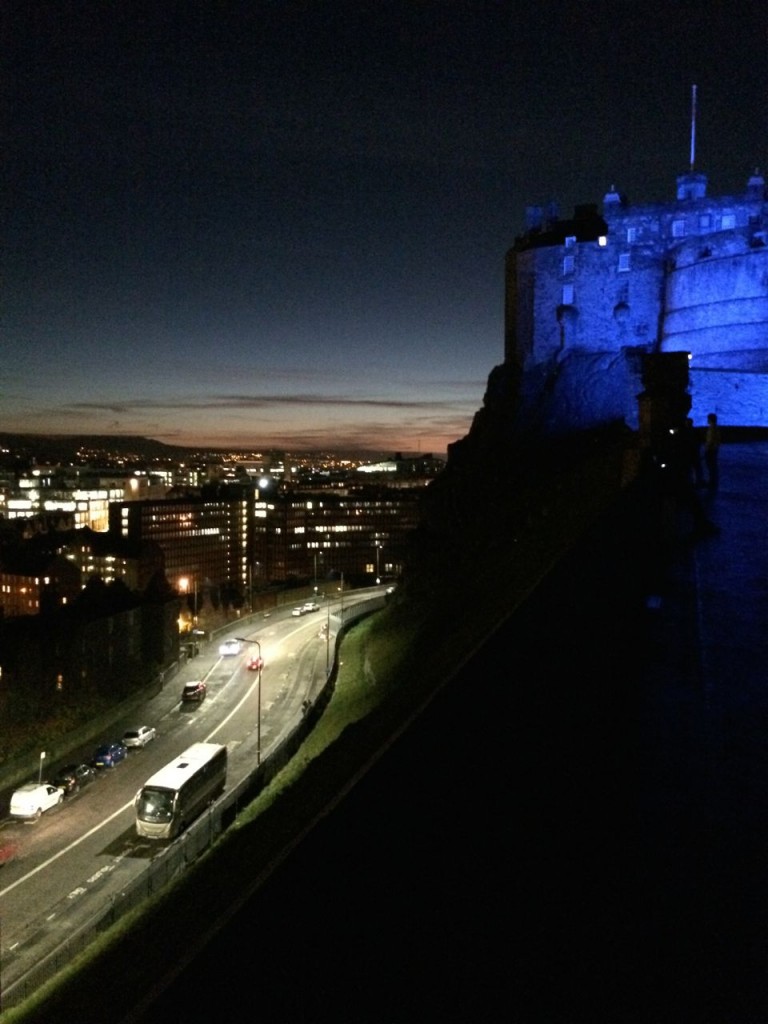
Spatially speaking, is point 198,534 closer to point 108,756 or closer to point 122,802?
point 108,756

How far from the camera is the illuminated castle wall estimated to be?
34938mm

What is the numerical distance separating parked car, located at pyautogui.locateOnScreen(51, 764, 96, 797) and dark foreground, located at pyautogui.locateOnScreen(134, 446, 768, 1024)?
18991 millimetres

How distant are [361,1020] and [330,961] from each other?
15.9 inches

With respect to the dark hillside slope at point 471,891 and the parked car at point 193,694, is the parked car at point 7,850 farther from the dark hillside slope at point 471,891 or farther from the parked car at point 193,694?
the dark hillside slope at point 471,891

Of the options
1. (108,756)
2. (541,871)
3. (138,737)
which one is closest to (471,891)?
(541,871)

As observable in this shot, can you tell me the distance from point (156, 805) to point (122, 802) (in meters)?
4.44

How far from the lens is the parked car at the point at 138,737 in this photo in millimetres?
26547

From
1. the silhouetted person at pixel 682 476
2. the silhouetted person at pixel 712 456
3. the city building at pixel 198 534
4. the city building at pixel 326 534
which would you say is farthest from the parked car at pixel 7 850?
the city building at pixel 326 534

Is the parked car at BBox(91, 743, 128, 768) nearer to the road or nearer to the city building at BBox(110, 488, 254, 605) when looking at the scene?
the road

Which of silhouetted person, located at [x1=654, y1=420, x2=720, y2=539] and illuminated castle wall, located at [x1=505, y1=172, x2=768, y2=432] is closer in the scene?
silhouetted person, located at [x1=654, y1=420, x2=720, y2=539]

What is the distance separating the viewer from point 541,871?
464 centimetres

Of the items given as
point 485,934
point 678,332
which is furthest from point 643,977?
point 678,332

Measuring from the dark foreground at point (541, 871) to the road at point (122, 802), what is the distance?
10.1 meters

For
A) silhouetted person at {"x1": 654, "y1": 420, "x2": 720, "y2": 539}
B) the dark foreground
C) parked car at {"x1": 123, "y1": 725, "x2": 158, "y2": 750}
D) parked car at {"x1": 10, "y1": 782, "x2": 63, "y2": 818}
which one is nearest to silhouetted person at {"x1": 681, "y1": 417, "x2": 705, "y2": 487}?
silhouetted person at {"x1": 654, "y1": 420, "x2": 720, "y2": 539}
